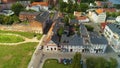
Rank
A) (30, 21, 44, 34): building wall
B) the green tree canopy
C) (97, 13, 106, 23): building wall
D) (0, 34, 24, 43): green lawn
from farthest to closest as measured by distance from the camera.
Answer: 1. (97, 13, 106, 23): building wall
2. (30, 21, 44, 34): building wall
3. (0, 34, 24, 43): green lawn
4. the green tree canopy

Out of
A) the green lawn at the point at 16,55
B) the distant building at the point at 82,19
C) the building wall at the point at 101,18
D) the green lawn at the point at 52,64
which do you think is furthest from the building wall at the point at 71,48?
the building wall at the point at 101,18

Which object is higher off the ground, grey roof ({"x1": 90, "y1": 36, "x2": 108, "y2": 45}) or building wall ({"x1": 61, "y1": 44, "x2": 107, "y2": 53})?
grey roof ({"x1": 90, "y1": 36, "x2": 108, "y2": 45})

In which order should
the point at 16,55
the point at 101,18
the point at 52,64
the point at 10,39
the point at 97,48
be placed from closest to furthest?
the point at 52,64 → the point at 16,55 → the point at 97,48 → the point at 10,39 → the point at 101,18

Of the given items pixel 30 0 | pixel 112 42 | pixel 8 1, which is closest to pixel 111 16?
pixel 112 42

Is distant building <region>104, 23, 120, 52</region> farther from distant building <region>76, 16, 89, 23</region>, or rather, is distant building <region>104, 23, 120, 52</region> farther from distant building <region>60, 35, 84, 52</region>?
distant building <region>76, 16, 89, 23</region>

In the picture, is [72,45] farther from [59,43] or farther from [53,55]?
[53,55]

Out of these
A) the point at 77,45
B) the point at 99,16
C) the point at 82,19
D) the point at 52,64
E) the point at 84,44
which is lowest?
the point at 52,64

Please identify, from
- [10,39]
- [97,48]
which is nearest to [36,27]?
[10,39]

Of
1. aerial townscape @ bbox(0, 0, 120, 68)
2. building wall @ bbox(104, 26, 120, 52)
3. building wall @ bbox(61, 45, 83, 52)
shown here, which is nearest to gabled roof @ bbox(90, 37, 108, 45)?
aerial townscape @ bbox(0, 0, 120, 68)

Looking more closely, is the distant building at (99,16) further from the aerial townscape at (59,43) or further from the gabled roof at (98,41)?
the gabled roof at (98,41)
